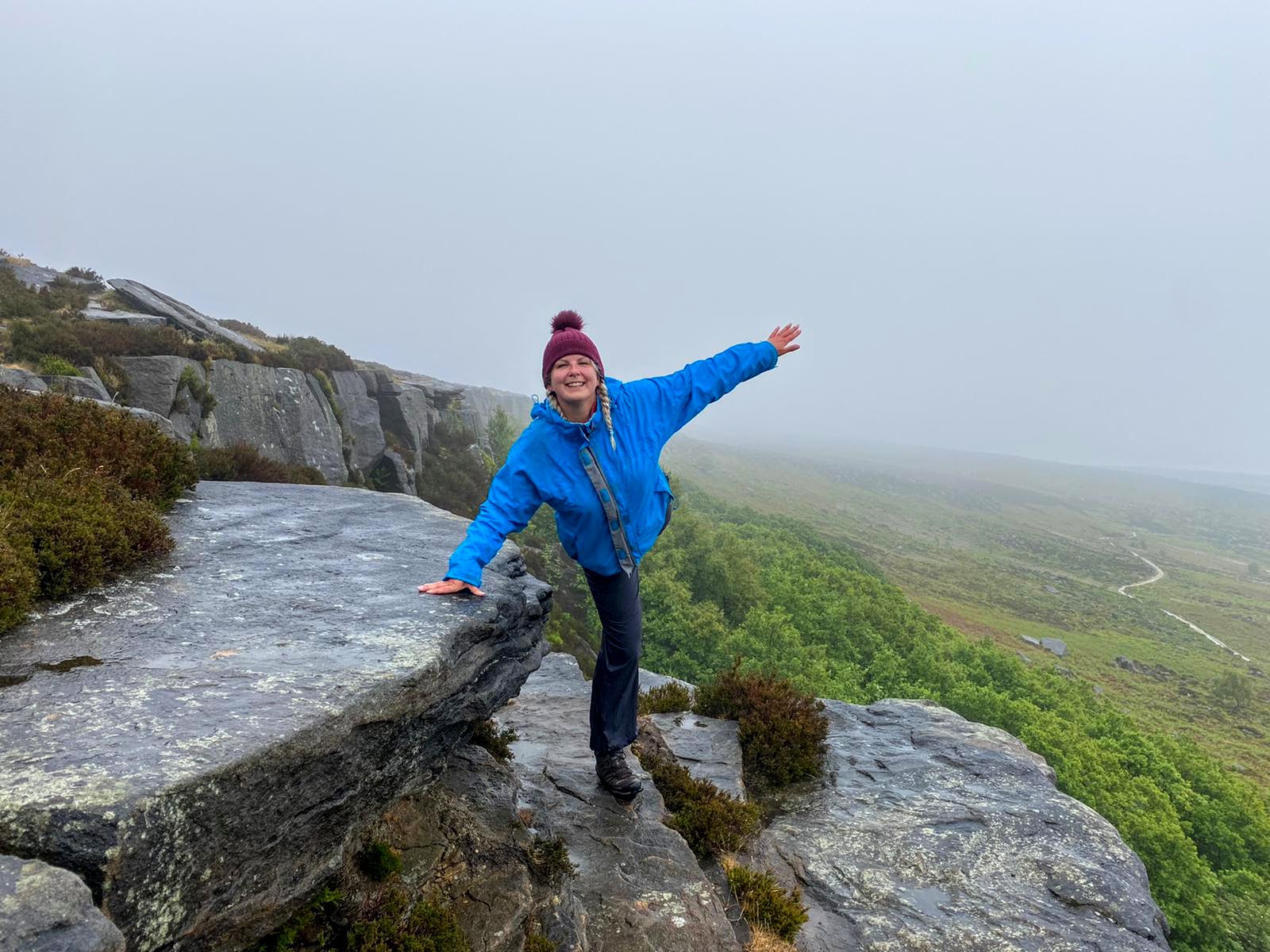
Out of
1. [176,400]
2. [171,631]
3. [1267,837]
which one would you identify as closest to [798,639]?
[1267,837]

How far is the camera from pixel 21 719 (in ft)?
10.1

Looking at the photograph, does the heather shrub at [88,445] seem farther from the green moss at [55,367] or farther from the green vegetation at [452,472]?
the green vegetation at [452,472]

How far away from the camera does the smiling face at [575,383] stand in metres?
4.75

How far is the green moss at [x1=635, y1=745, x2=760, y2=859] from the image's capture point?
21.0 feet

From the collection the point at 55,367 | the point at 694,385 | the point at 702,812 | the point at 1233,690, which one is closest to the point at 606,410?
the point at 694,385

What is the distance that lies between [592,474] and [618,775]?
3719 millimetres

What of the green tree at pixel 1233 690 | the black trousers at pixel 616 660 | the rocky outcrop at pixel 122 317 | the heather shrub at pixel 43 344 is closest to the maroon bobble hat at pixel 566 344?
the black trousers at pixel 616 660

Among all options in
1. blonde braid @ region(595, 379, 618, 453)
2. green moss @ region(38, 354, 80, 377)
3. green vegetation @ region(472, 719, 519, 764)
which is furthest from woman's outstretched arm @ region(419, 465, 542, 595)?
green moss @ region(38, 354, 80, 377)

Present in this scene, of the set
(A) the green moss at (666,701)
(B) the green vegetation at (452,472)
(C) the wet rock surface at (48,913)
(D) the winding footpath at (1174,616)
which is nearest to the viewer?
(C) the wet rock surface at (48,913)

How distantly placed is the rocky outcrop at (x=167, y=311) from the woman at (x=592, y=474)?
68.6 ft

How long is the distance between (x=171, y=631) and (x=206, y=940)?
206 centimetres

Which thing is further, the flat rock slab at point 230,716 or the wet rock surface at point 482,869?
the wet rock surface at point 482,869

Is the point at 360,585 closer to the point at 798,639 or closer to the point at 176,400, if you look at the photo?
the point at 176,400

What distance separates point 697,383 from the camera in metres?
5.51
